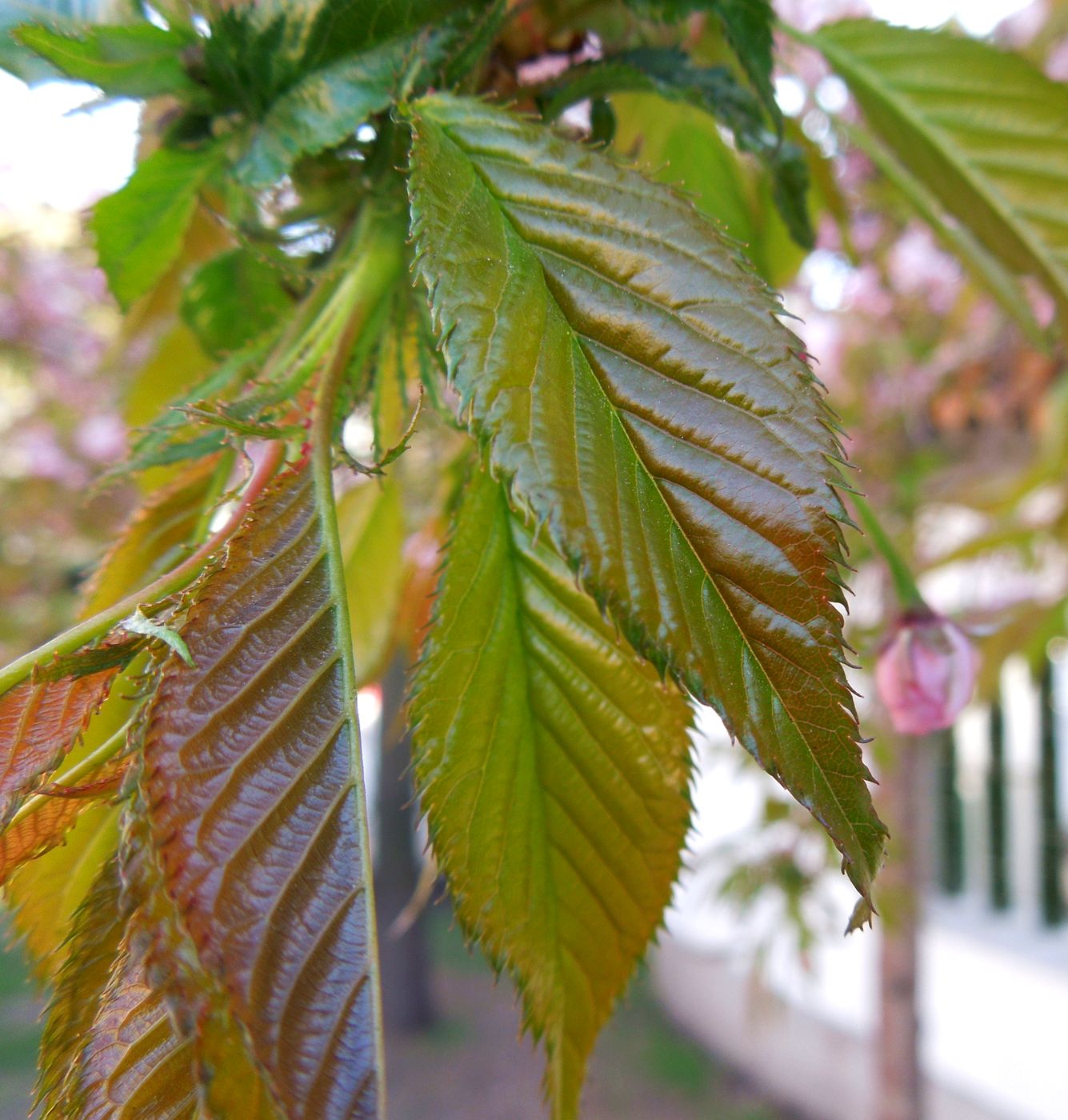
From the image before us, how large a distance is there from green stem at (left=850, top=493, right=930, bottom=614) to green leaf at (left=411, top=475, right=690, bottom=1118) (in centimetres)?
15

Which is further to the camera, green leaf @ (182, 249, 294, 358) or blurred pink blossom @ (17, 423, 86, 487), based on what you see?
blurred pink blossom @ (17, 423, 86, 487)

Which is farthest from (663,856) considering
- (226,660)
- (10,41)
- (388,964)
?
(388,964)

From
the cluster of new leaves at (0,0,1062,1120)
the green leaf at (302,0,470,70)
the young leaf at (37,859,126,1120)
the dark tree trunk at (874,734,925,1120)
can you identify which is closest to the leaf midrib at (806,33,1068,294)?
the cluster of new leaves at (0,0,1062,1120)

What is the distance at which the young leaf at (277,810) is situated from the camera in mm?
186

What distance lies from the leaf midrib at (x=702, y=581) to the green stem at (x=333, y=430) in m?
0.07

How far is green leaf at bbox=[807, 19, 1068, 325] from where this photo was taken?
1.47 feet

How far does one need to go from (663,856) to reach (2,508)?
9.60ft

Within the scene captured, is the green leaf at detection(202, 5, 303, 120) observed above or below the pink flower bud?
above

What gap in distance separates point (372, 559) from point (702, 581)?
368mm

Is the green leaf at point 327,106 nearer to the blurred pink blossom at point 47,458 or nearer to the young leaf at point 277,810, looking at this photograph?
the young leaf at point 277,810

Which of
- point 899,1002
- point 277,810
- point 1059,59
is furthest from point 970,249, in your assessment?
point 1059,59

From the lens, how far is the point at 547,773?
0.29m

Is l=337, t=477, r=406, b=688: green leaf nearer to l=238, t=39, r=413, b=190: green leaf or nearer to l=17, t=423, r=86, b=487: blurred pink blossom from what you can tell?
l=238, t=39, r=413, b=190: green leaf

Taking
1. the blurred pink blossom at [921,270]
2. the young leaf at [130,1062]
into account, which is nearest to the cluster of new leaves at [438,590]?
the young leaf at [130,1062]
